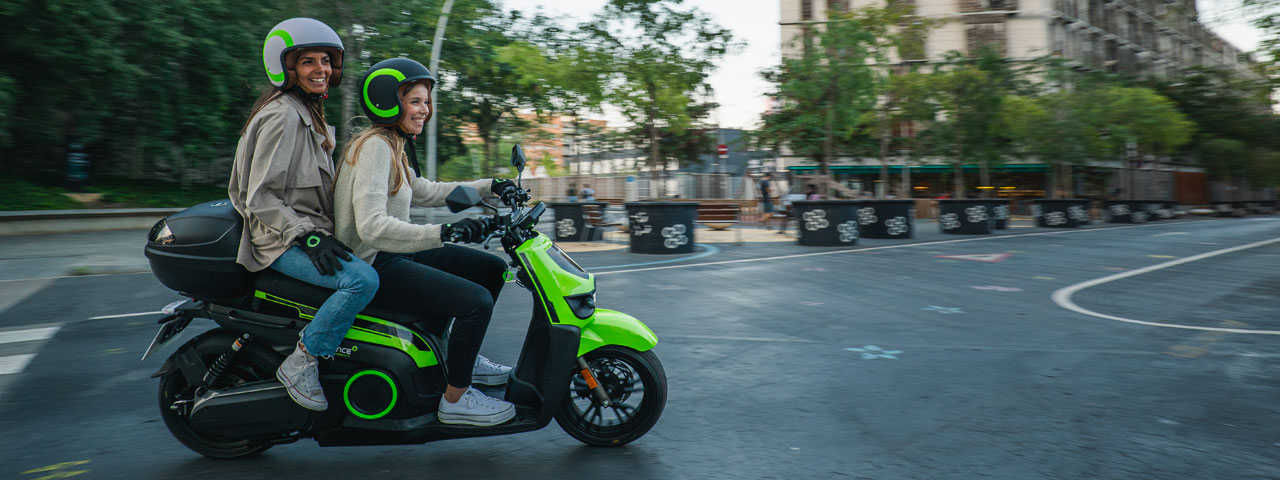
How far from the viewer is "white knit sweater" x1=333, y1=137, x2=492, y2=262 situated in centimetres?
328

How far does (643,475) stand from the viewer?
3486mm

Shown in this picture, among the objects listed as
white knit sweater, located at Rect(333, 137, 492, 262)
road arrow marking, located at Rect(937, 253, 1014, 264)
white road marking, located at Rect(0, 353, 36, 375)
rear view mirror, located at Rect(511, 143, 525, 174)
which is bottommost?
road arrow marking, located at Rect(937, 253, 1014, 264)

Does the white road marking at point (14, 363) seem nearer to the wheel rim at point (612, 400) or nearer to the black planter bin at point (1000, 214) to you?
the wheel rim at point (612, 400)

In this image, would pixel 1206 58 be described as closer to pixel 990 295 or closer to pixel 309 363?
pixel 990 295

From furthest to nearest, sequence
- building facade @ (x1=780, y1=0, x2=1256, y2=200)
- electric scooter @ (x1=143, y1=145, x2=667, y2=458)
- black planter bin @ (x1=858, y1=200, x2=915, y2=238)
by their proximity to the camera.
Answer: building facade @ (x1=780, y1=0, x2=1256, y2=200)
black planter bin @ (x1=858, y1=200, x2=915, y2=238)
electric scooter @ (x1=143, y1=145, x2=667, y2=458)

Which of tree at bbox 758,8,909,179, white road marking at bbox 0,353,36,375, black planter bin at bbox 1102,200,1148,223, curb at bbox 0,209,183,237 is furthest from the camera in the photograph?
black planter bin at bbox 1102,200,1148,223

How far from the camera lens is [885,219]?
1966cm

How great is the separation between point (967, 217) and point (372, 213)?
2115 cm

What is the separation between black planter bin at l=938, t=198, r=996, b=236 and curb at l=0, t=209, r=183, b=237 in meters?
19.4

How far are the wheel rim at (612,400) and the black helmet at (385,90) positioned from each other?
4.26 ft

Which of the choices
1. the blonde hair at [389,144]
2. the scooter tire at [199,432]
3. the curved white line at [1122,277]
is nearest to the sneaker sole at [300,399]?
the scooter tire at [199,432]

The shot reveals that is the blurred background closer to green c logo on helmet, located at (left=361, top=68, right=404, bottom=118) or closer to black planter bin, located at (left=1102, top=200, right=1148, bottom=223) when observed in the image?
green c logo on helmet, located at (left=361, top=68, right=404, bottom=118)

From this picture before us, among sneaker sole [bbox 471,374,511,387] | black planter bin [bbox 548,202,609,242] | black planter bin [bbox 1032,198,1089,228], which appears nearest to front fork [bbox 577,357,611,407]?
sneaker sole [bbox 471,374,511,387]

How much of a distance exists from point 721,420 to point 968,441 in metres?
1.14
